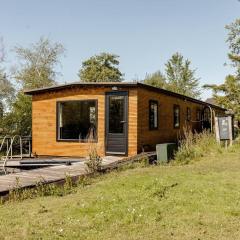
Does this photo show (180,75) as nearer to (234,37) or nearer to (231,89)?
(234,37)

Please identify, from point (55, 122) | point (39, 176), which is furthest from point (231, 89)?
point (39, 176)

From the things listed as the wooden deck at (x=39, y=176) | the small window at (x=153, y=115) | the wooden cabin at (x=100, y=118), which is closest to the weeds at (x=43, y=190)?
the wooden deck at (x=39, y=176)

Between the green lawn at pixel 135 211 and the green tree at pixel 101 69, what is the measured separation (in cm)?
4744

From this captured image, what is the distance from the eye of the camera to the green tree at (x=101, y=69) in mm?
56375

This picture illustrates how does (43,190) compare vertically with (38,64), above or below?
below

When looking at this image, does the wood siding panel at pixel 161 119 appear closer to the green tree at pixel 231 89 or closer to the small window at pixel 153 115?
the small window at pixel 153 115

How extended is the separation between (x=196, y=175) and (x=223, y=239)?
4915mm

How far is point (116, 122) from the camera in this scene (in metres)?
15.4

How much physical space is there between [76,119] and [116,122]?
2.31 m

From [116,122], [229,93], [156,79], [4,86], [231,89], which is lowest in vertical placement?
[116,122]

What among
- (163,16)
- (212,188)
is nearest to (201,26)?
(163,16)

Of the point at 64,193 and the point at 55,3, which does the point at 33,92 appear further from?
the point at 64,193

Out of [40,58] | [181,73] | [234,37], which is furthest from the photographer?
[181,73]

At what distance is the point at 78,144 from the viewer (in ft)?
53.0
